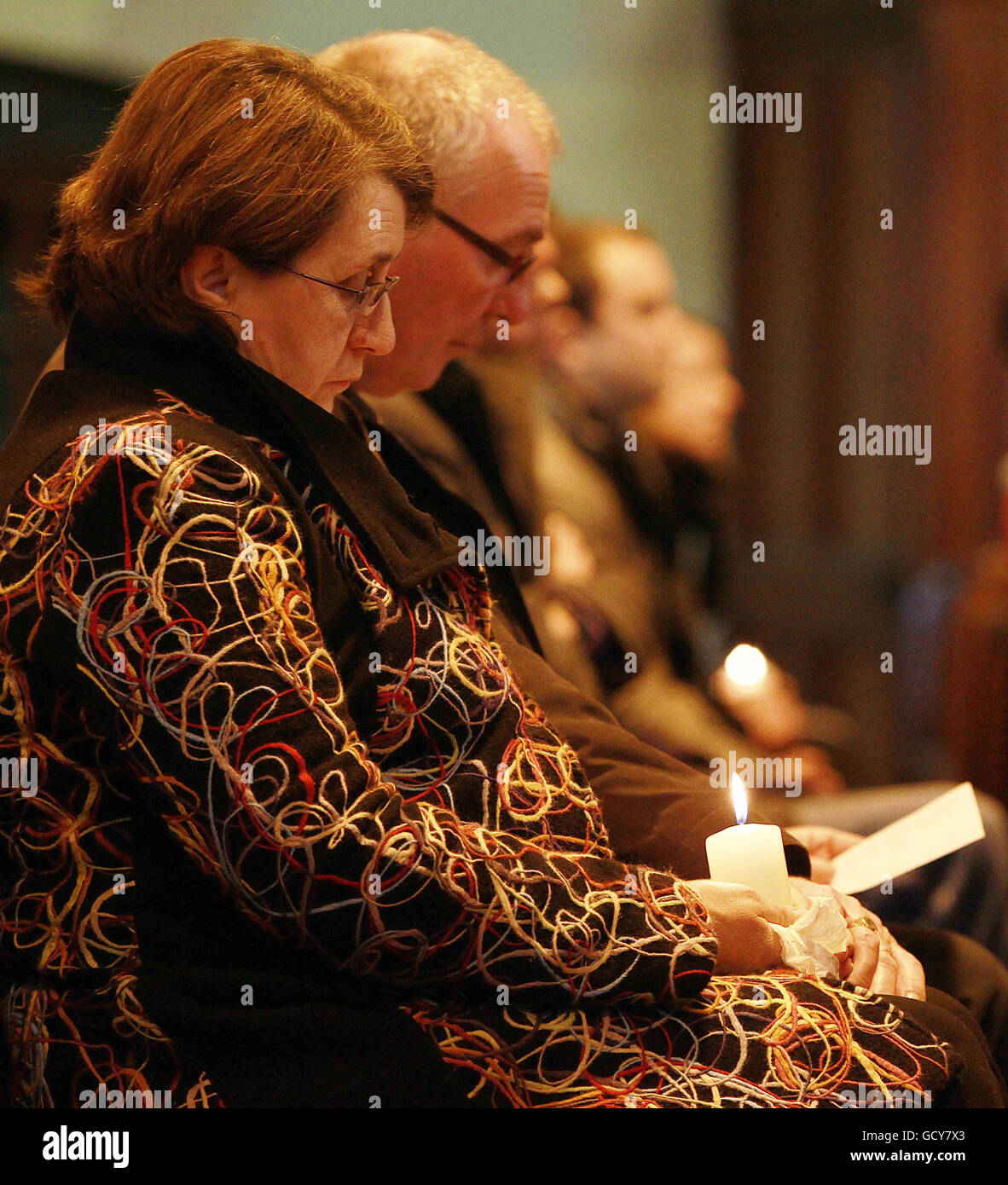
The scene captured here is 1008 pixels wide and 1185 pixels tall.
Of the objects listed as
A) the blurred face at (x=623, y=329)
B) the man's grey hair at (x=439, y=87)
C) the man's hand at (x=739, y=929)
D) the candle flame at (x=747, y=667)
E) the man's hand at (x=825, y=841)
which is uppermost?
→ the blurred face at (x=623, y=329)

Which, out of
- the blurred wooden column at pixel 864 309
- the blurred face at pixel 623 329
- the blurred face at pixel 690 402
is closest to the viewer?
the blurred face at pixel 623 329

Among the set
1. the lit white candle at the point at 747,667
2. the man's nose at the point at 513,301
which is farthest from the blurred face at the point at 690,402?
the lit white candle at the point at 747,667

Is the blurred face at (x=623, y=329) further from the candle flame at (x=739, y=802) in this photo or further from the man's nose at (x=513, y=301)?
the candle flame at (x=739, y=802)

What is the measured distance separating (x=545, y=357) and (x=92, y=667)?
2096 millimetres

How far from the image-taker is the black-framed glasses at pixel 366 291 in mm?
1102

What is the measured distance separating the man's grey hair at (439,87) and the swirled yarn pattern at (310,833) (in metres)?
0.58

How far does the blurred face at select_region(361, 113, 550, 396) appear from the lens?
4.96ft

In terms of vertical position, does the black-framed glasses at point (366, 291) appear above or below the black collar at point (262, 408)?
above

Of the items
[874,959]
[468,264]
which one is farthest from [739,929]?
[468,264]

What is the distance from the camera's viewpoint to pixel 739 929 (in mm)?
1109

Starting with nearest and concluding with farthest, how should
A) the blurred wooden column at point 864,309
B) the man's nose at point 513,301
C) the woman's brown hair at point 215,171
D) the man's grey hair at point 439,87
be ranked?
the woman's brown hair at point 215,171 → the man's grey hair at point 439,87 → the man's nose at point 513,301 → the blurred wooden column at point 864,309

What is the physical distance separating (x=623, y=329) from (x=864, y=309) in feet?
6.49

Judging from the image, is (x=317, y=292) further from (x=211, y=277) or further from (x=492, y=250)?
(x=492, y=250)
